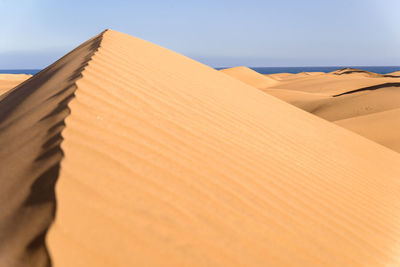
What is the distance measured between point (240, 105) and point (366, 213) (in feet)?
7.91

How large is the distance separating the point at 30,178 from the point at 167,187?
0.80 m

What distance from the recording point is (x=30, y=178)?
7.10 ft

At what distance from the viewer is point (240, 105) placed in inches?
211

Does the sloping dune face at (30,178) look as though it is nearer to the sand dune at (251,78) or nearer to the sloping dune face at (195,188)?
the sloping dune face at (195,188)

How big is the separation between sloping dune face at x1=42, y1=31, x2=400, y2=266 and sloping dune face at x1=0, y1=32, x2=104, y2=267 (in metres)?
0.07

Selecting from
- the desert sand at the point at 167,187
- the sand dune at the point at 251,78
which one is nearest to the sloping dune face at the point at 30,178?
the desert sand at the point at 167,187

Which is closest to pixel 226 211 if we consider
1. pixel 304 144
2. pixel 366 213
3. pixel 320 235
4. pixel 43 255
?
pixel 320 235

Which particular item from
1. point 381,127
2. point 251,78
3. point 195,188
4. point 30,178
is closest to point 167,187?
point 195,188

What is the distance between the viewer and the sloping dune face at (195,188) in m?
1.92

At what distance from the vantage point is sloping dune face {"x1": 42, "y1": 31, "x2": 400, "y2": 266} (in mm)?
1924

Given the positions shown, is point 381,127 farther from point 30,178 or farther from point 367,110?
point 30,178

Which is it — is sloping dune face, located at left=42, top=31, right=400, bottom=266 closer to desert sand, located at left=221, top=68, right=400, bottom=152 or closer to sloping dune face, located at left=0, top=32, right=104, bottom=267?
sloping dune face, located at left=0, top=32, right=104, bottom=267

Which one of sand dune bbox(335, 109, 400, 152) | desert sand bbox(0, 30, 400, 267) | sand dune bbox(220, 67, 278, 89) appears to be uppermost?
sand dune bbox(220, 67, 278, 89)

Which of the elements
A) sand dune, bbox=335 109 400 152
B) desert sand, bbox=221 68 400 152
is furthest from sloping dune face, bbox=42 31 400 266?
desert sand, bbox=221 68 400 152
